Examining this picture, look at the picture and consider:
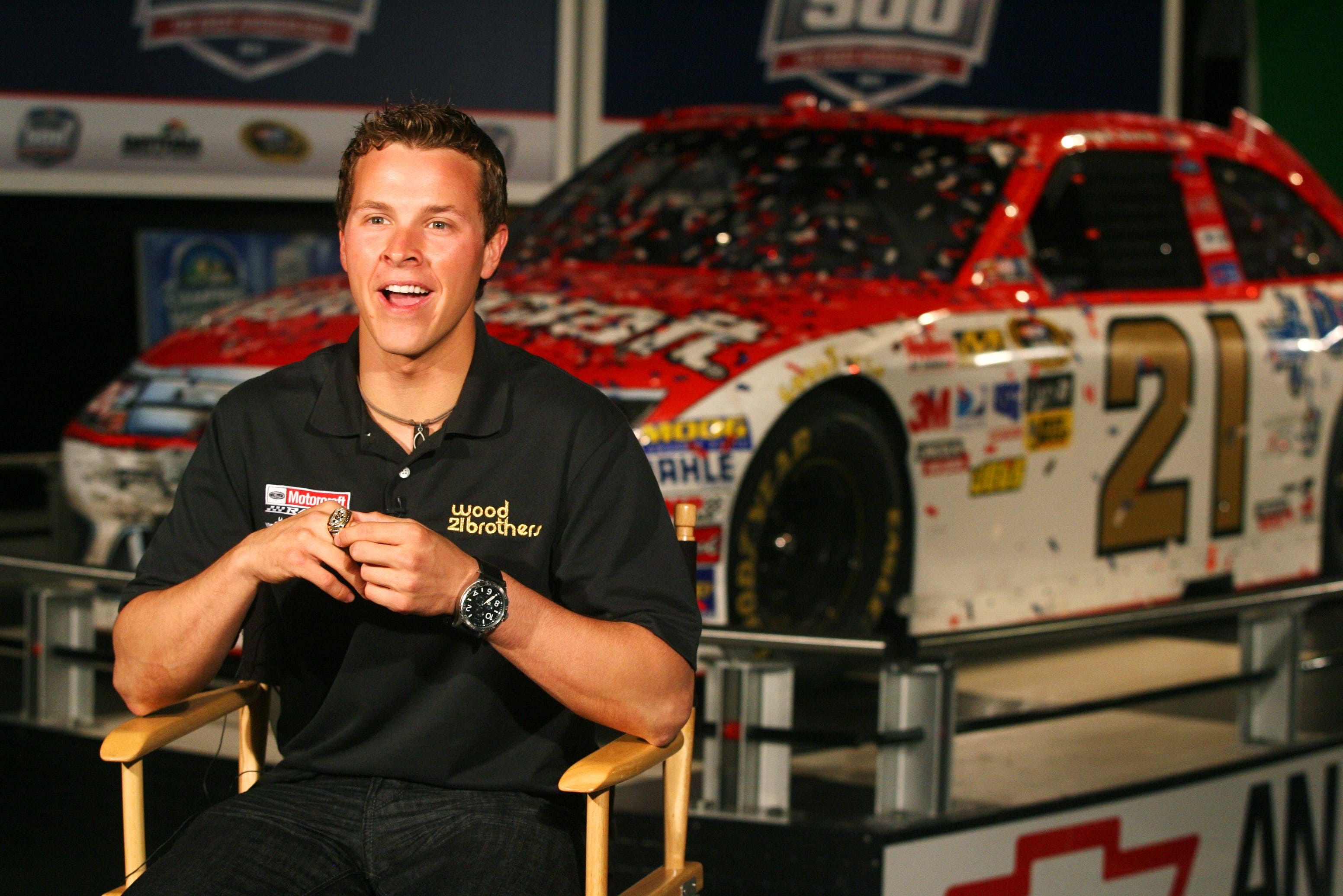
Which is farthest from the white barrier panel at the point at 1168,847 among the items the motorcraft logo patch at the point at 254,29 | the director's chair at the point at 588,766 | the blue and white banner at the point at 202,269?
the motorcraft logo patch at the point at 254,29

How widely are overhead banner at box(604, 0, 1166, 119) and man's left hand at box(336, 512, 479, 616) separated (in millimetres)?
6320

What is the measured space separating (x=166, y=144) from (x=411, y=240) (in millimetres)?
5811

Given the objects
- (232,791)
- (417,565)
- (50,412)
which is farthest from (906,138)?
(50,412)

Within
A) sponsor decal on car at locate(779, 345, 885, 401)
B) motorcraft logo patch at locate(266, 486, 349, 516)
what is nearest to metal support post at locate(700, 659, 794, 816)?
sponsor decal on car at locate(779, 345, 885, 401)

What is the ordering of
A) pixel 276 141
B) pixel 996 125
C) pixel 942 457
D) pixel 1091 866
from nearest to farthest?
1. pixel 1091 866
2. pixel 942 457
3. pixel 996 125
4. pixel 276 141

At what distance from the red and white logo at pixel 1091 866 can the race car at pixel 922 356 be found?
71cm

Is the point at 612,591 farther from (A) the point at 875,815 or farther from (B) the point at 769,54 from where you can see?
(B) the point at 769,54

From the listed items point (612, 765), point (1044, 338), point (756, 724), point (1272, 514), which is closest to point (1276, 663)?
point (1044, 338)

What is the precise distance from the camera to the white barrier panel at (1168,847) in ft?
11.1

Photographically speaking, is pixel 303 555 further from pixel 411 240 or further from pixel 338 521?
pixel 411 240

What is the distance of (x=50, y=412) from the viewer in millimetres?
8117

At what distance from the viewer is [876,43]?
27.8ft

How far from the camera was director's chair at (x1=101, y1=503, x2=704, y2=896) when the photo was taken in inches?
87.6

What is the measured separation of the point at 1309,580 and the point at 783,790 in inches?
56.0
